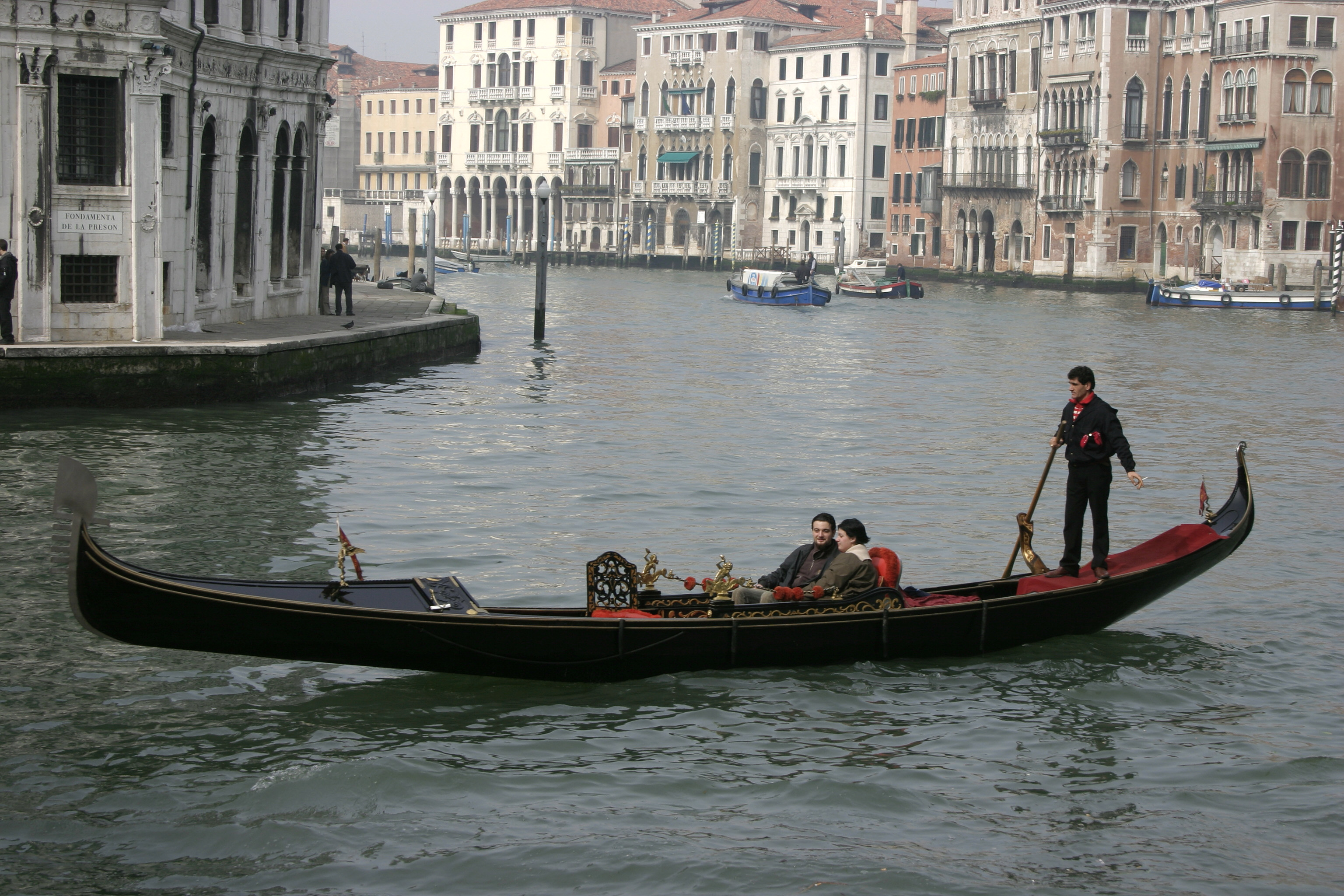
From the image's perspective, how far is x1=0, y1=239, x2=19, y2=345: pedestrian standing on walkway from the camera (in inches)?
617

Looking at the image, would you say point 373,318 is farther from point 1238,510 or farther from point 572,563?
point 1238,510

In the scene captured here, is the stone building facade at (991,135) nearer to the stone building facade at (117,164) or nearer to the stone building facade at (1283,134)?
the stone building facade at (1283,134)

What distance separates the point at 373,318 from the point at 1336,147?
104 ft

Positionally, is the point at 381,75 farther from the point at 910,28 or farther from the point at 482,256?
the point at 910,28

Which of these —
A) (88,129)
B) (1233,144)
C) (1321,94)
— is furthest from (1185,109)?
(88,129)

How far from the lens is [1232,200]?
4788cm

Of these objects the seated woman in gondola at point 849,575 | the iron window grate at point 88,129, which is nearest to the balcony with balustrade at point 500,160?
the iron window grate at point 88,129

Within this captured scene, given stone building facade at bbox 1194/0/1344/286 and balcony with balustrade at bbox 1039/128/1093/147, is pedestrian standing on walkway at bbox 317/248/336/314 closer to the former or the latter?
stone building facade at bbox 1194/0/1344/286

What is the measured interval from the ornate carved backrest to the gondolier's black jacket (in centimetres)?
234

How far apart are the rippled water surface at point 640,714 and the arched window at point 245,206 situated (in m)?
5.26

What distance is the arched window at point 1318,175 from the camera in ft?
152

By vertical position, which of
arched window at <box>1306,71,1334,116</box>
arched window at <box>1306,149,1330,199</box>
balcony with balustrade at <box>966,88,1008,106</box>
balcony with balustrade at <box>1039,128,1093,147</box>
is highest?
balcony with balustrade at <box>966,88,1008,106</box>

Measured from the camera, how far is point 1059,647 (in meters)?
8.96

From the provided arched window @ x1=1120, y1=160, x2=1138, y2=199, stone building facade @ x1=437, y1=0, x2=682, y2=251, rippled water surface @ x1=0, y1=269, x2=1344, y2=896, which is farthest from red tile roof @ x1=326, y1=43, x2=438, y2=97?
rippled water surface @ x1=0, y1=269, x2=1344, y2=896
